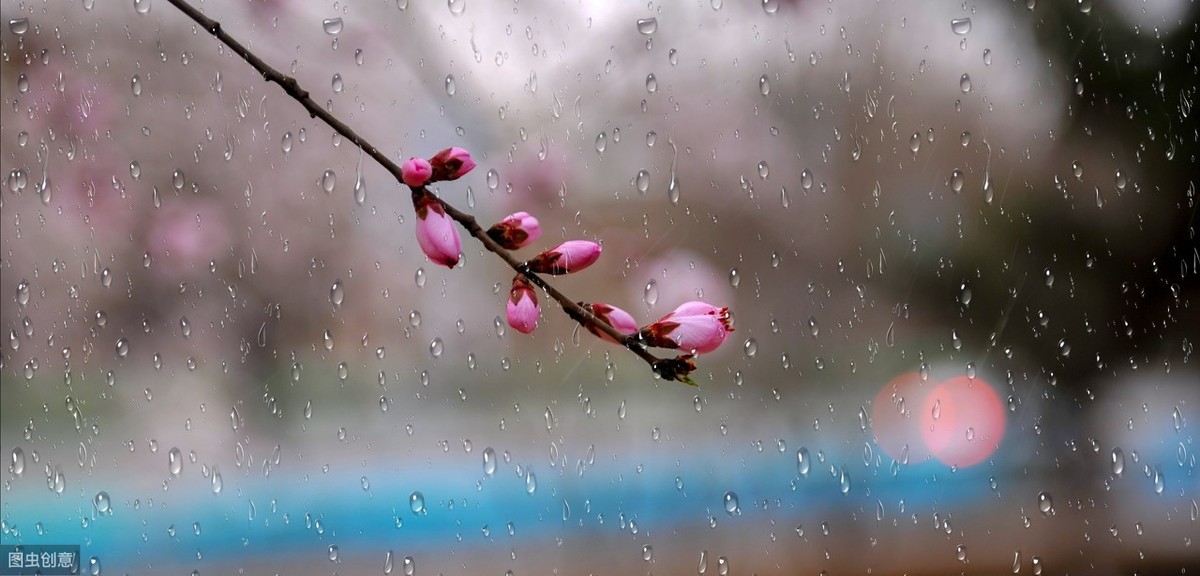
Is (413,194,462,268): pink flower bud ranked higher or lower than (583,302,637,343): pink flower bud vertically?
higher

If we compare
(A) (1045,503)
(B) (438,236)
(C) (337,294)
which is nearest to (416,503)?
(C) (337,294)

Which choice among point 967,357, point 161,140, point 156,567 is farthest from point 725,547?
point 161,140

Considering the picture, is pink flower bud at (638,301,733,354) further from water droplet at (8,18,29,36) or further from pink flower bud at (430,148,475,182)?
water droplet at (8,18,29,36)

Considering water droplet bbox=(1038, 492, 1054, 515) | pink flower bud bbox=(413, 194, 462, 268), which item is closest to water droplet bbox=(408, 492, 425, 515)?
pink flower bud bbox=(413, 194, 462, 268)

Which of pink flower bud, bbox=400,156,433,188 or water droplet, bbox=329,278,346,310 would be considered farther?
water droplet, bbox=329,278,346,310

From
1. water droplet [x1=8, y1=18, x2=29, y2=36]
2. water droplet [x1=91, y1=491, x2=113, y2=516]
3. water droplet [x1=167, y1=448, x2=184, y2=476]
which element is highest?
water droplet [x1=8, y1=18, x2=29, y2=36]

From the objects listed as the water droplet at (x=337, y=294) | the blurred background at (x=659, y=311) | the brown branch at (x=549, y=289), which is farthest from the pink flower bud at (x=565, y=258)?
the water droplet at (x=337, y=294)

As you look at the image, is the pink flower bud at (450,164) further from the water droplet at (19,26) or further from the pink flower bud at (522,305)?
the water droplet at (19,26)
